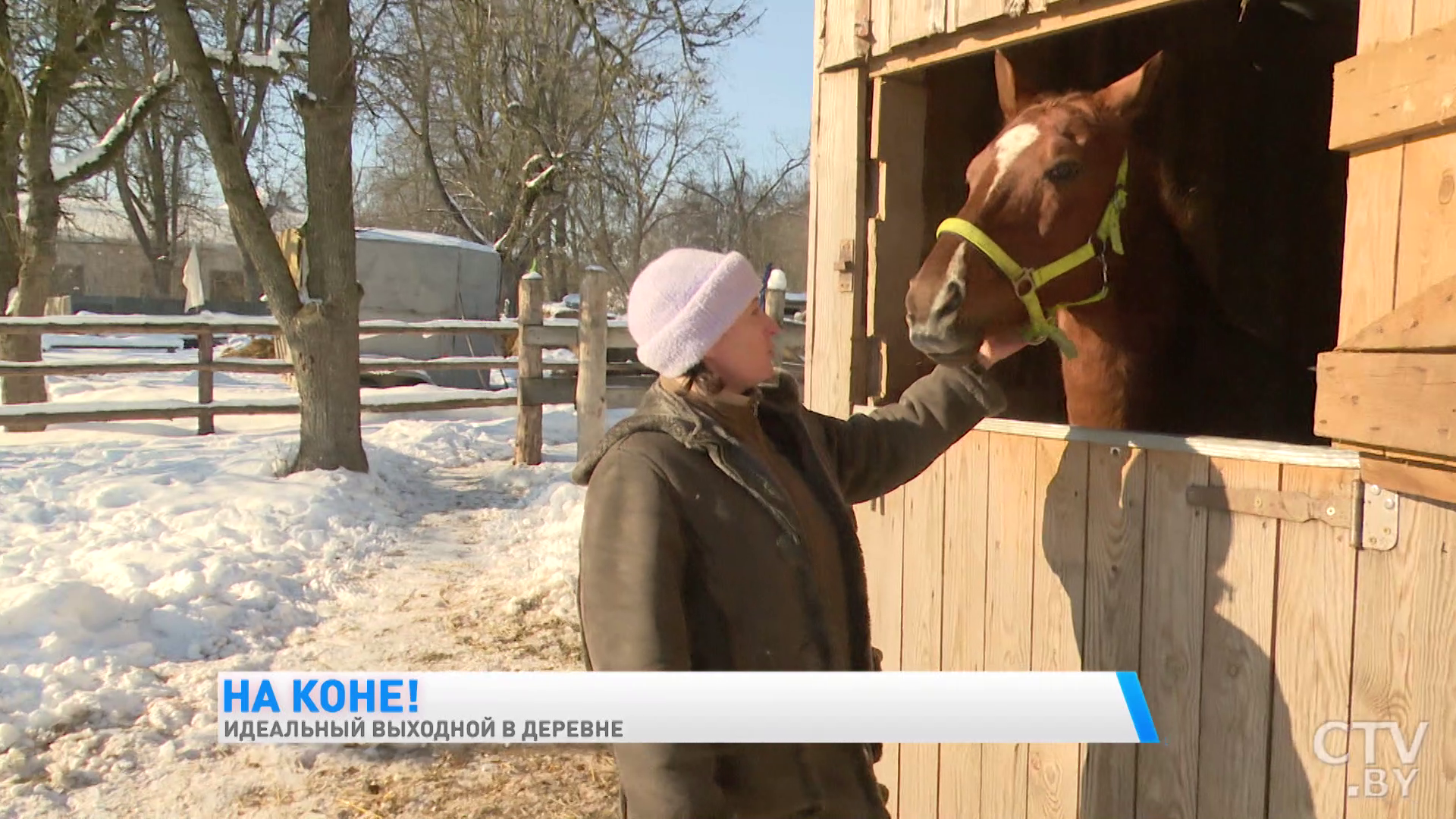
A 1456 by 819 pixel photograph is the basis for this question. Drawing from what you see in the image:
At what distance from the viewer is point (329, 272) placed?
7.94m

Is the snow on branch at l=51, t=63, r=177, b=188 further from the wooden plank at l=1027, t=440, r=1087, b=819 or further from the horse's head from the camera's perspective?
the wooden plank at l=1027, t=440, r=1087, b=819

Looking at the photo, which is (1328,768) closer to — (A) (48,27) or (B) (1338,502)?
(B) (1338,502)

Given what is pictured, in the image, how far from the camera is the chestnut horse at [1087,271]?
2.34 m

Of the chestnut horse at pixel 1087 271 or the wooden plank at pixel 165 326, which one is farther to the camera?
the wooden plank at pixel 165 326

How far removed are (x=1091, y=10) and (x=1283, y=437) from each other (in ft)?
6.37

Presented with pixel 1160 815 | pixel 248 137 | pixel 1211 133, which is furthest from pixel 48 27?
pixel 1160 815

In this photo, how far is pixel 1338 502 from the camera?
1.85 meters

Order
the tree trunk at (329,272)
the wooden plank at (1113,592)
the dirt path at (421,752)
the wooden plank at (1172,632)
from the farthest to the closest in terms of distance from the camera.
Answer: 1. the tree trunk at (329,272)
2. the dirt path at (421,752)
3. the wooden plank at (1113,592)
4. the wooden plank at (1172,632)

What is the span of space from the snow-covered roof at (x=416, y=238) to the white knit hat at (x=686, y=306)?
1643 centimetres

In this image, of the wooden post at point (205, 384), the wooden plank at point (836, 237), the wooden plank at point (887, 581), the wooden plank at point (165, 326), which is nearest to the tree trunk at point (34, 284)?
the wooden plank at point (165, 326)

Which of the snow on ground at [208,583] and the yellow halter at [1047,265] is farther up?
the yellow halter at [1047,265]

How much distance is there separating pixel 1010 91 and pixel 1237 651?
1616 millimetres

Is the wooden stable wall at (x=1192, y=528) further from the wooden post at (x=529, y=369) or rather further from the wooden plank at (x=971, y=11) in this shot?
the wooden post at (x=529, y=369)

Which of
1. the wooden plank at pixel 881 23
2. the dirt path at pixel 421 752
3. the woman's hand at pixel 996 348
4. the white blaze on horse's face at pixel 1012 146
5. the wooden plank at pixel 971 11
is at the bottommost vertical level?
the dirt path at pixel 421 752
